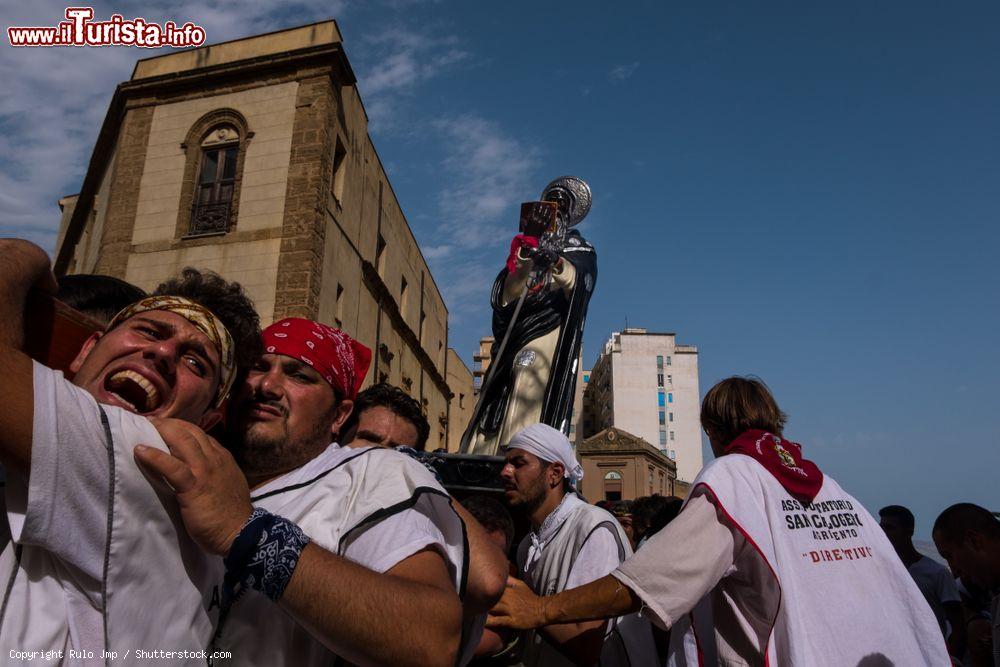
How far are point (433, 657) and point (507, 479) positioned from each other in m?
2.42

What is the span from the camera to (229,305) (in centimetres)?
166

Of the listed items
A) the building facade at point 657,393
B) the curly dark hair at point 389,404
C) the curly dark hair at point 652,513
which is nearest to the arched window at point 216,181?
the curly dark hair at point 652,513

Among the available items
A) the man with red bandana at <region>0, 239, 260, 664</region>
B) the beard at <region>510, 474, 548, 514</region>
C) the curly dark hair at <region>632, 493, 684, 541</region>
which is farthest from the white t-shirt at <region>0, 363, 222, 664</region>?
the curly dark hair at <region>632, 493, 684, 541</region>

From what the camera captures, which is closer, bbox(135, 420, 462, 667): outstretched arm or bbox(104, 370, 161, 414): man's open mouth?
bbox(135, 420, 462, 667): outstretched arm

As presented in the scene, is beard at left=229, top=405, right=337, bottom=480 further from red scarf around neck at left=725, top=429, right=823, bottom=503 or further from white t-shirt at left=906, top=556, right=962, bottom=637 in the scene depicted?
white t-shirt at left=906, top=556, right=962, bottom=637

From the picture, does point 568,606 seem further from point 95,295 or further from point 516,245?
point 516,245

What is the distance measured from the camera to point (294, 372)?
6.20ft

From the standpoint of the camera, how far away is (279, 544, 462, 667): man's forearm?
3.39 ft

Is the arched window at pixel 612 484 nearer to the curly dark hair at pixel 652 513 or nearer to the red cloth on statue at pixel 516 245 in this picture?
the red cloth on statue at pixel 516 245

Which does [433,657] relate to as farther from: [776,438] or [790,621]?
[776,438]

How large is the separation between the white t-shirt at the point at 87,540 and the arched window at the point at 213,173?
1364 centimetres

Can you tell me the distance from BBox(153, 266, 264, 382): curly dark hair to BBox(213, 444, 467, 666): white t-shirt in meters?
0.39

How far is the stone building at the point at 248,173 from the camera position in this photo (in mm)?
13172

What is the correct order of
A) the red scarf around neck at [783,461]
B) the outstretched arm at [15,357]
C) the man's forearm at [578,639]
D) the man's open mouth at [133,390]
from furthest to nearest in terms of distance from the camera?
the man's forearm at [578,639], the red scarf around neck at [783,461], the man's open mouth at [133,390], the outstretched arm at [15,357]
